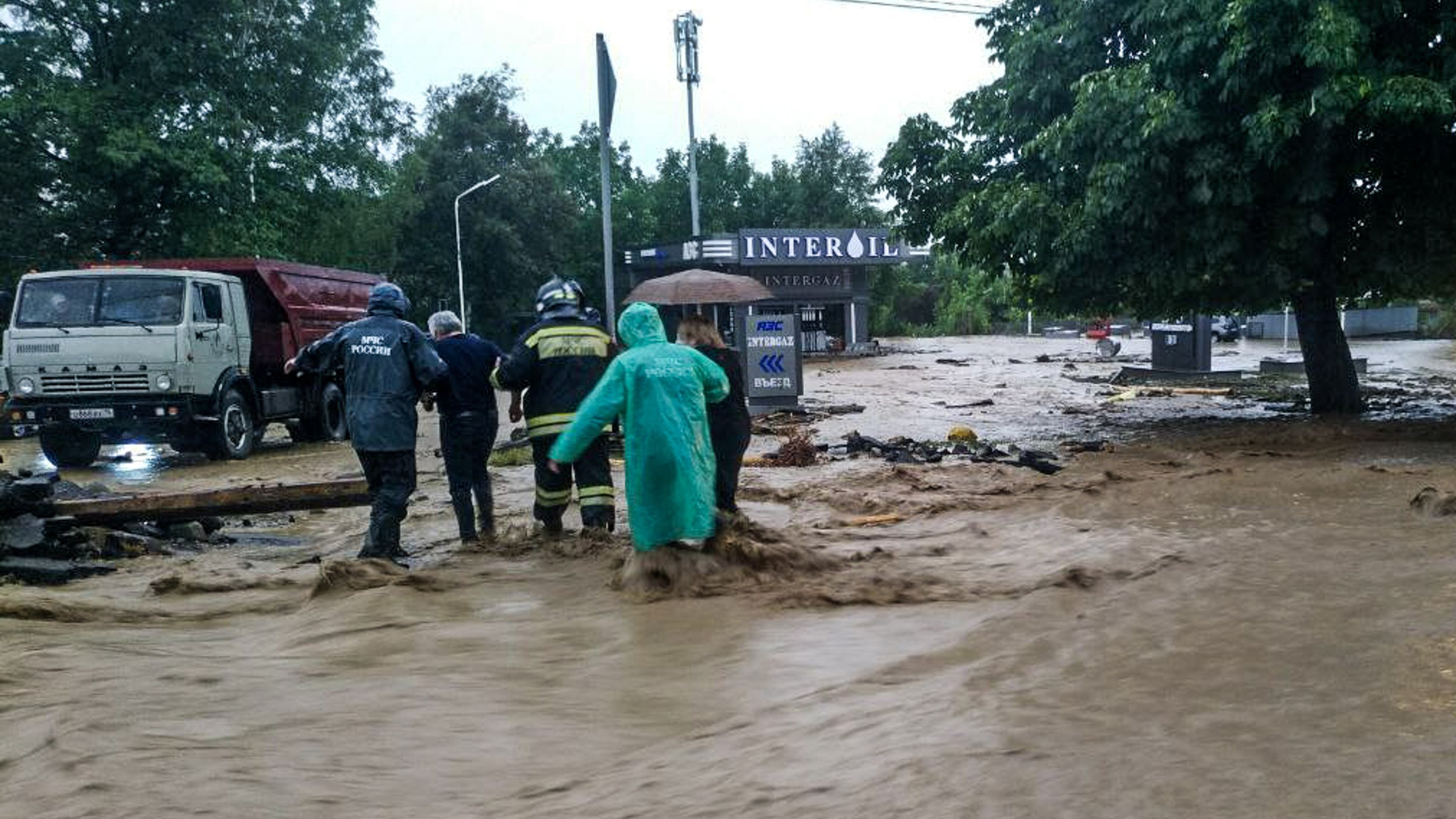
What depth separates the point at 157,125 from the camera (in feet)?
80.0

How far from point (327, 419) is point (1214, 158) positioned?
12.6 m

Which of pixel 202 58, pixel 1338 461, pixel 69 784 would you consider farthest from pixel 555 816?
pixel 202 58

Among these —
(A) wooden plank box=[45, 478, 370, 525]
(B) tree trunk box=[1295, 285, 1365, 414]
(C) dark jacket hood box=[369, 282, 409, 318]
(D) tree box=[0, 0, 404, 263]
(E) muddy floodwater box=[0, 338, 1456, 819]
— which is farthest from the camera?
(D) tree box=[0, 0, 404, 263]

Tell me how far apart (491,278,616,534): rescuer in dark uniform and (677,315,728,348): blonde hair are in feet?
1.81

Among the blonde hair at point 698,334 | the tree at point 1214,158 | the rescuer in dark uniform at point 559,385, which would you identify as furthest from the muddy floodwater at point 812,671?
the tree at point 1214,158

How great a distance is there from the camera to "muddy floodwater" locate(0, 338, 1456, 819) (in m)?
3.46

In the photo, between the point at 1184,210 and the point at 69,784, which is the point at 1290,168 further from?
the point at 69,784

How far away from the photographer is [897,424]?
677 inches

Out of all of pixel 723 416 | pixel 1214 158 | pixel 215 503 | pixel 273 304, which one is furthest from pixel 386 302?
pixel 273 304

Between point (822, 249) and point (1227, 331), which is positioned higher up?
point (822, 249)

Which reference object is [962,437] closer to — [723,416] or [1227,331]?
[723,416]

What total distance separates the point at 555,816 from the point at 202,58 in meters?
26.1

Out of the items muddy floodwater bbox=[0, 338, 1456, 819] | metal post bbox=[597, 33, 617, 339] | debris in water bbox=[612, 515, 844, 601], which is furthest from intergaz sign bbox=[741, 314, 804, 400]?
debris in water bbox=[612, 515, 844, 601]

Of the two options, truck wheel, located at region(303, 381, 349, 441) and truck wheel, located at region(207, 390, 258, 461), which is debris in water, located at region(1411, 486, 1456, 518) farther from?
truck wheel, located at region(303, 381, 349, 441)
